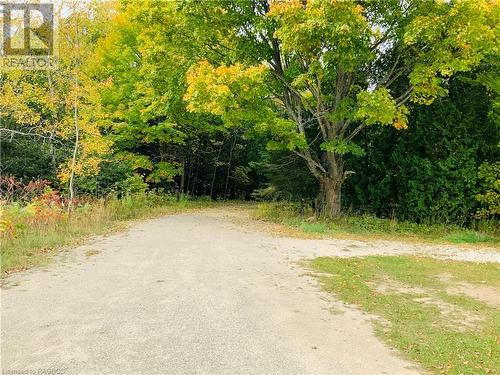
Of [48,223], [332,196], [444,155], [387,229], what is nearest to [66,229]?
[48,223]

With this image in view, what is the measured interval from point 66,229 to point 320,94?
8904 millimetres

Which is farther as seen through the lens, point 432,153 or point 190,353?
point 432,153

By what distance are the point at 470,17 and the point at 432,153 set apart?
15.9 feet

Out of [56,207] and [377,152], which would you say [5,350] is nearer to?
[56,207]

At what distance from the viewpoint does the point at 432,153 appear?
1441cm

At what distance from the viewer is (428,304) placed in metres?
5.82

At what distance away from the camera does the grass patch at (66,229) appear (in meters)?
7.64

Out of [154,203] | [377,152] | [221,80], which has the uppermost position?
[221,80]

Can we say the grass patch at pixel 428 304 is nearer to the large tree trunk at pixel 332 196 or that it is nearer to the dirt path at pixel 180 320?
the dirt path at pixel 180 320

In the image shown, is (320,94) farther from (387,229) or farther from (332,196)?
(387,229)

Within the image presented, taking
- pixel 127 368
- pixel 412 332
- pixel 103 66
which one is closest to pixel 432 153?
pixel 412 332

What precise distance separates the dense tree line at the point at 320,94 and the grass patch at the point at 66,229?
4.07ft

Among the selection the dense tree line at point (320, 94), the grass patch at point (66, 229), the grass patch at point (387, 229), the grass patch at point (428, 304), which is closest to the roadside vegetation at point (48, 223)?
the grass patch at point (66, 229)

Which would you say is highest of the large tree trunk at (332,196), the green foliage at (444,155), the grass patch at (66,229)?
the green foliage at (444,155)
